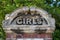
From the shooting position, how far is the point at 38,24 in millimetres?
4258

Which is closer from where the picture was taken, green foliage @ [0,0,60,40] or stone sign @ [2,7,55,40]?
stone sign @ [2,7,55,40]

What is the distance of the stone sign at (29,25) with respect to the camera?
4.21 m

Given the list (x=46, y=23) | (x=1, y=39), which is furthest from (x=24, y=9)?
(x=1, y=39)

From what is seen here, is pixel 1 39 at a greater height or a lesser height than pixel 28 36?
lesser

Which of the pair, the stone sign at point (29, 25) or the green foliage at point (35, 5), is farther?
the green foliage at point (35, 5)

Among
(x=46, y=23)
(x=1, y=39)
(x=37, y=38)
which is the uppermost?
(x=46, y=23)

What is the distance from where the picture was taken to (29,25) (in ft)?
13.9

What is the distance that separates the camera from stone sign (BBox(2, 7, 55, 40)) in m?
4.21

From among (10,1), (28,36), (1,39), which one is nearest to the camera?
(28,36)

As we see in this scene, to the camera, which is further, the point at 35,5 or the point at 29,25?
the point at 35,5

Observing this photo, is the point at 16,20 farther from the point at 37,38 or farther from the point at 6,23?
the point at 37,38

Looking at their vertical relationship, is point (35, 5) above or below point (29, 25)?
above

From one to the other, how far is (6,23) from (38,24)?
58cm

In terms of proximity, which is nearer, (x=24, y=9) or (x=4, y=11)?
(x=24, y=9)
